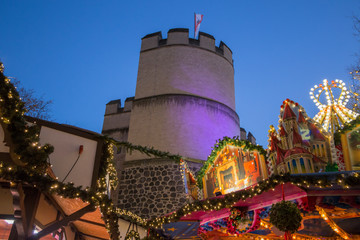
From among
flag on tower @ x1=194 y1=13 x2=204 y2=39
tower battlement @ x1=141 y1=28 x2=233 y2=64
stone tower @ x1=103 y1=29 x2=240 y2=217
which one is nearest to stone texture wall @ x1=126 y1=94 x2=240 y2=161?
stone tower @ x1=103 y1=29 x2=240 y2=217

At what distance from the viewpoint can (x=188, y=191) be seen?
10.3 m

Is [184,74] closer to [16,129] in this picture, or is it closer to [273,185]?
[273,185]

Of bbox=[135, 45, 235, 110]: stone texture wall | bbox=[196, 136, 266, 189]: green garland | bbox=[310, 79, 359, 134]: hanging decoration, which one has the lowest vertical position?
bbox=[196, 136, 266, 189]: green garland

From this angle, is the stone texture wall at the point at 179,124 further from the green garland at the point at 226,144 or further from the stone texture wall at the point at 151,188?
the green garland at the point at 226,144

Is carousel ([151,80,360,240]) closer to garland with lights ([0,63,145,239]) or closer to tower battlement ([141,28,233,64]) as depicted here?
garland with lights ([0,63,145,239])

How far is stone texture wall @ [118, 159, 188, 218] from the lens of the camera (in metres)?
14.0

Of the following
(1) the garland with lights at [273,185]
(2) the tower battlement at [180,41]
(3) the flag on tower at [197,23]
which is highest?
(3) the flag on tower at [197,23]

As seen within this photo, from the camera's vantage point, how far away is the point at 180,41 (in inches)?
703

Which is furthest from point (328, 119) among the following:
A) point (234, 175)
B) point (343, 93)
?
point (234, 175)

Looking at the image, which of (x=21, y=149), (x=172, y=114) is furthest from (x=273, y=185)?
(x=172, y=114)

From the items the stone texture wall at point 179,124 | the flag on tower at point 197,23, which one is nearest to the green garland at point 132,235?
the stone texture wall at point 179,124

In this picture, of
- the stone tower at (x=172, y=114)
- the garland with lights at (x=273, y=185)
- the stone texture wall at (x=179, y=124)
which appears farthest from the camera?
the stone texture wall at (x=179, y=124)

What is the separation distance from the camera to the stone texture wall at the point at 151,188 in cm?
1402

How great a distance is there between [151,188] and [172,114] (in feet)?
13.2
